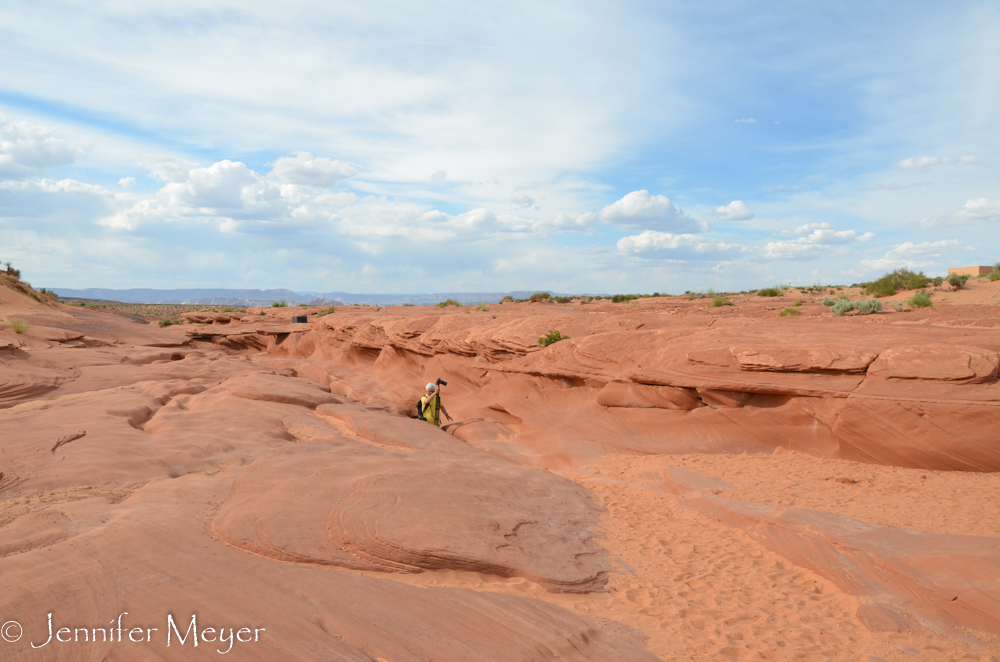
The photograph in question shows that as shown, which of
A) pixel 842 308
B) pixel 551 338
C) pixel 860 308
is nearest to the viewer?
pixel 551 338

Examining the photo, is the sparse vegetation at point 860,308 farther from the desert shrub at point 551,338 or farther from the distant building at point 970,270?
the distant building at point 970,270

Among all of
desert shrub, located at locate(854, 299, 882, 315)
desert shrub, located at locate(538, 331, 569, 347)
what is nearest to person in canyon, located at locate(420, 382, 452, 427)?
desert shrub, located at locate(538, 331, 569, 347)

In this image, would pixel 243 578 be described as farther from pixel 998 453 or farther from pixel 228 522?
pixel 998 453

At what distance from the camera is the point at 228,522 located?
6332 millimetres

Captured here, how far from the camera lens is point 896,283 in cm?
2844

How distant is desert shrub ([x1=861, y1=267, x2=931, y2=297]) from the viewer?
90.7 ft

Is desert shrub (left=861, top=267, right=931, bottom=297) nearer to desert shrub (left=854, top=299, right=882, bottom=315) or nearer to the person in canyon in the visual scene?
desert shrub (left=854, top=299, right=882, bottom=315)

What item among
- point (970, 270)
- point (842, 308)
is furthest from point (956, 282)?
point (970, 270)

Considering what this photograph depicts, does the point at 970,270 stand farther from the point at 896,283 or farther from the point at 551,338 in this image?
the point at 551,338

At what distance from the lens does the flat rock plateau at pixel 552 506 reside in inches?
192

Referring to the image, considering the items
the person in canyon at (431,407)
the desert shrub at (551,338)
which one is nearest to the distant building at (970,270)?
the desert shrub at (551,338)

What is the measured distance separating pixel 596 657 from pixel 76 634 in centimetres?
440

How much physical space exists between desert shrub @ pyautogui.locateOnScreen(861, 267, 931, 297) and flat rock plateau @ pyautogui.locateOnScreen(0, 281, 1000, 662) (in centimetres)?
1358

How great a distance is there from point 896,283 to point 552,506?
29.5 meters
